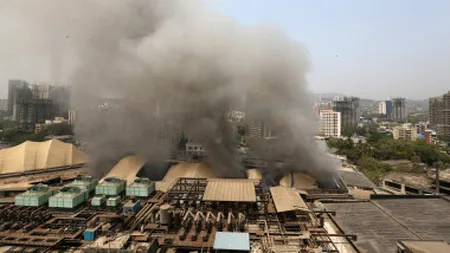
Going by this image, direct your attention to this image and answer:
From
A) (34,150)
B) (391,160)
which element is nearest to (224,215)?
(34,150)

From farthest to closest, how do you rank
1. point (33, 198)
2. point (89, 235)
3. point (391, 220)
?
point (33, 198) < point (391, 220) < point (89, 235)

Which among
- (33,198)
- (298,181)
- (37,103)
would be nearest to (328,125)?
(298,181)

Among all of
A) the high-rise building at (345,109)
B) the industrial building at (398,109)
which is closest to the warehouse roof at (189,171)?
the high-rise building at (345,109)

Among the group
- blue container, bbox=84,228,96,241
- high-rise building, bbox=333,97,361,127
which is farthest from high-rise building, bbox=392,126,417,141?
blue container, bbox=84,228,96,241

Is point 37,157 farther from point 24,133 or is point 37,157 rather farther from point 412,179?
point 412,179

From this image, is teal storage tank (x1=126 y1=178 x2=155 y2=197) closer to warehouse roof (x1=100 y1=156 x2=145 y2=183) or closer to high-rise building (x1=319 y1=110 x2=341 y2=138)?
warehouse roof (x1=100 y1=156 x2=145 y2=183)

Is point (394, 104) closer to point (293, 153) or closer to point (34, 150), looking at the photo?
point (293, 153)
